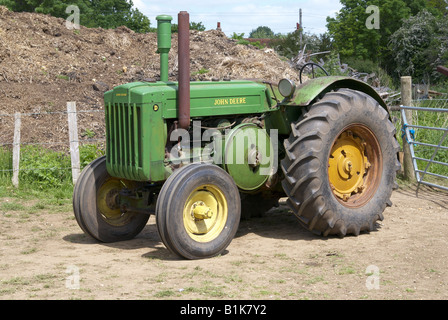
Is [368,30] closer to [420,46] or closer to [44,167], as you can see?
[420,46]

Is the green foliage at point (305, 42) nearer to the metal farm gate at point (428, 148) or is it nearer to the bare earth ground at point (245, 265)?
the metal farm gate at point (428, 148)

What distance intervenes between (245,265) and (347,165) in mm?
1998

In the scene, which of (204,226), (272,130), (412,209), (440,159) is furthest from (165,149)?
(440,159)

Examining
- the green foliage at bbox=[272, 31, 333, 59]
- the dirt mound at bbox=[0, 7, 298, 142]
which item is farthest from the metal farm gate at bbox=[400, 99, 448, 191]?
the green foliage at bbox=[272, 31, 333, 59]

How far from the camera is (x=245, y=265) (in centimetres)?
586

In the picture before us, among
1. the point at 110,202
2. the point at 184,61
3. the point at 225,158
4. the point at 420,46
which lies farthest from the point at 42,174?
the point at 420,46

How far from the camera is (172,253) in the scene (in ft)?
21.0

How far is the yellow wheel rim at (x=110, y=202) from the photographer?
6977 mm

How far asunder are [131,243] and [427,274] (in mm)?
3181

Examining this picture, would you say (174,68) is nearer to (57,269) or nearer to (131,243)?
(131,243)

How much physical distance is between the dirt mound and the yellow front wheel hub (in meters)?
6.91

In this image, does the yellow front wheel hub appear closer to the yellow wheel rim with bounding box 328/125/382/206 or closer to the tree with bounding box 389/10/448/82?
the yellow wheel rim with bounding box 328/125/382/206

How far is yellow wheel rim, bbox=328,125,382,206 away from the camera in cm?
715

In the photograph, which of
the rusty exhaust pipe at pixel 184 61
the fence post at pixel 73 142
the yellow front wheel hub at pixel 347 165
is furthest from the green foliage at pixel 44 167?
the yellow front wheel hub at pixel 347 165
